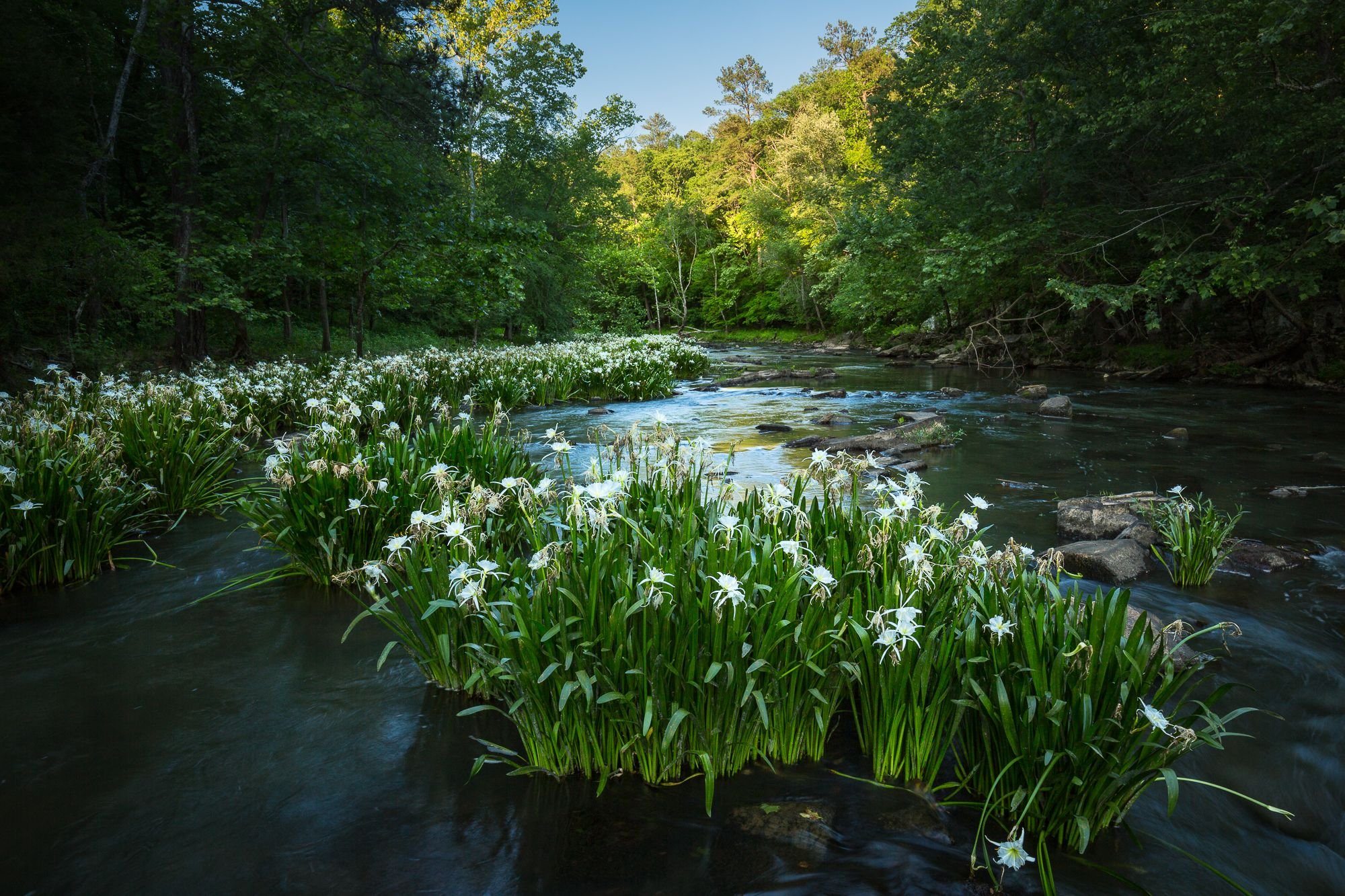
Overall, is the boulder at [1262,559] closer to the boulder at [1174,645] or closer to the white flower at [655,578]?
the boulder at [1174,645]

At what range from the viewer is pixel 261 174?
16.4 m

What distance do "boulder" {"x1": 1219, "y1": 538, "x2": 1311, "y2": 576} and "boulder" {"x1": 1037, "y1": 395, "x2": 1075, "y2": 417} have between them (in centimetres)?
825

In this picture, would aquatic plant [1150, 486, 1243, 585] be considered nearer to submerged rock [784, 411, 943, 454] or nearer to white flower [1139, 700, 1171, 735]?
white flower [1139, 700, 1171, 735]

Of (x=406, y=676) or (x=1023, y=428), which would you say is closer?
(x=406, y=676)

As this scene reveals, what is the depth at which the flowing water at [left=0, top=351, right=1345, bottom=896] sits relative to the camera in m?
2.34

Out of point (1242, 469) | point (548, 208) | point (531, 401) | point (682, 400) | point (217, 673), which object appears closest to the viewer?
point (217, 673)

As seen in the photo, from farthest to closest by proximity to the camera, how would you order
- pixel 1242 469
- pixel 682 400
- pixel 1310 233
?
pixel 682 400
pixel 1310 233
pixel 1242 469

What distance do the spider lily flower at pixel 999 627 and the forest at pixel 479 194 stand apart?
1144 cm

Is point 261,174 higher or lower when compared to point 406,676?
higher

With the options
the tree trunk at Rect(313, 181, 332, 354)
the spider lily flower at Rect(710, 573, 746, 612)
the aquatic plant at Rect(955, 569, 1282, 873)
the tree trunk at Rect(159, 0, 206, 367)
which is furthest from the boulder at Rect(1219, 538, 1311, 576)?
the tree trunk at Rect(313, 181, 332, 354)

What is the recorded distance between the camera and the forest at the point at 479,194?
12.0m

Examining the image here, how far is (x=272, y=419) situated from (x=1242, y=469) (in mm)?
13986

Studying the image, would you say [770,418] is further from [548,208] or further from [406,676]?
[548,208]

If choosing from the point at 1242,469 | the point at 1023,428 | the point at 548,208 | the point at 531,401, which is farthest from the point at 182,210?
the point at 548,208
